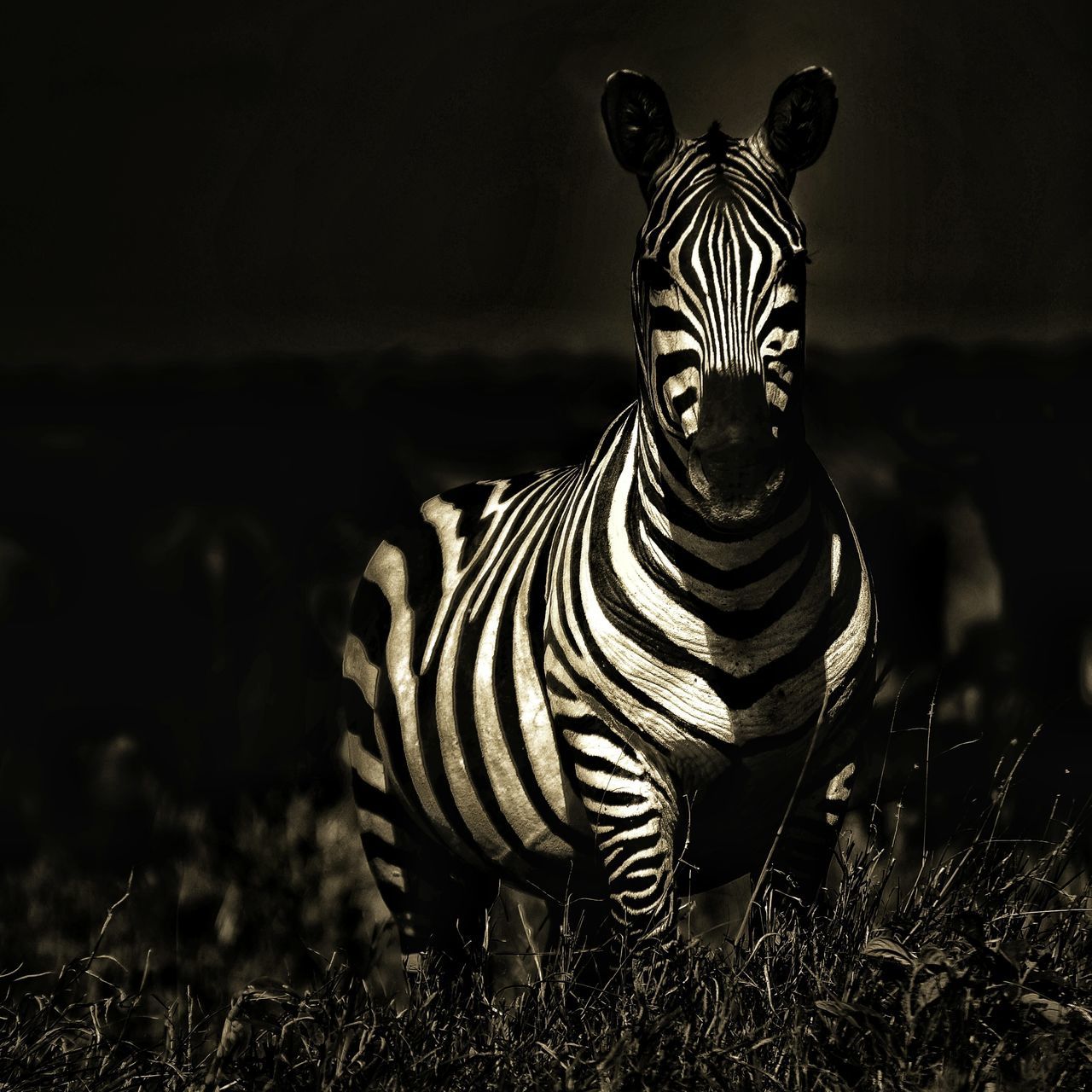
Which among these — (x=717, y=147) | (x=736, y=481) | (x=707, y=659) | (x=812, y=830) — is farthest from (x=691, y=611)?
(x=717, y=147)

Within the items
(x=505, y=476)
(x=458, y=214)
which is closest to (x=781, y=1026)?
(x=505, y=476)

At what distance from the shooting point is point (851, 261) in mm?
4156

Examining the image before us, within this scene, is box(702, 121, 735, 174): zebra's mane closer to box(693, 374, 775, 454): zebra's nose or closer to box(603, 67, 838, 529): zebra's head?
box(603, 67, 838, 529): zebra's head

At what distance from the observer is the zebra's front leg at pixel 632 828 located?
303 centimetres

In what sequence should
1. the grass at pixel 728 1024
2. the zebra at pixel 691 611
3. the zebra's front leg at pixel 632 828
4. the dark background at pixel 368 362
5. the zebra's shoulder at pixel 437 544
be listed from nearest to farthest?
the grass at pixel 728 1024, the zebra at pixel 691 611, the zebra's front leg at pixel 632 828, the zebra's shoulder at pixel 437 544, the dark background at pixel 368 362

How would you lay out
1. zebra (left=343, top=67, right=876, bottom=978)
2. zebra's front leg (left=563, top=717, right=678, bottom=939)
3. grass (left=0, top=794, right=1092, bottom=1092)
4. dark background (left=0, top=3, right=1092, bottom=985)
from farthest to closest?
dark background (left=0, top=3, right=1092, bottom=985)
zebra's front leg (left=563, top=717, right=678, bottom=939)
zebra (left=343, top=67, right=876, bottom=978)
grass (left=0, top=794, right=1092, bottom=1092)

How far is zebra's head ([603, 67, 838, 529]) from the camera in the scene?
286cm

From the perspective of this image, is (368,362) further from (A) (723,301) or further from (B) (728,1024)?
(B) (728,1024)

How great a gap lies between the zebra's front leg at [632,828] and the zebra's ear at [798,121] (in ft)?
3.85

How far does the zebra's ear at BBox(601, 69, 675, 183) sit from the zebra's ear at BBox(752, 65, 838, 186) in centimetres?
19

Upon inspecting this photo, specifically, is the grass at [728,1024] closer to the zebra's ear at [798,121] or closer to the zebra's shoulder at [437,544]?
the zebra's shoulder at [437,544]

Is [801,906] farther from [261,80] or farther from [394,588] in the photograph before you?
[261,80]

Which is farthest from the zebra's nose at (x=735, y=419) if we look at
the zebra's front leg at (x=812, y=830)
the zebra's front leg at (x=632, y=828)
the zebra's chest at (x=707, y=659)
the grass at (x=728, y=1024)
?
the grass at (x=728, y=1024)

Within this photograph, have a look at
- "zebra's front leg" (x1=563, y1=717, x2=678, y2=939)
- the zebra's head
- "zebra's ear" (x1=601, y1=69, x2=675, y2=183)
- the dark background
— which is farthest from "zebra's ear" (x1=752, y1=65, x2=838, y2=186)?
"zebra's front leg" (x1=563, y1=717, x2=678, y2=939)
